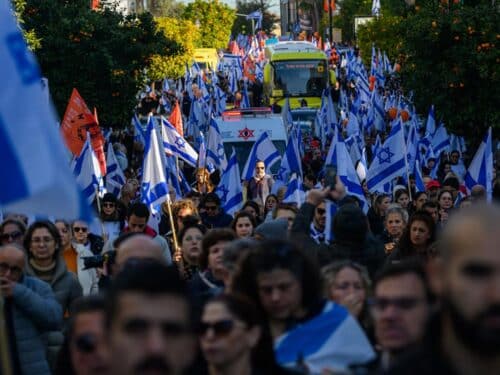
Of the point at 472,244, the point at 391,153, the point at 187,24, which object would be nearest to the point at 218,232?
the point at 472,244

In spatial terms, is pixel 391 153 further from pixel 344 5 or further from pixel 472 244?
pixel 344 5

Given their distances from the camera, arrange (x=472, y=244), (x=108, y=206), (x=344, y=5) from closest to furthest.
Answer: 1. (x=472, y=244)
2. (x=108, y=206)
3. (x=344, y=5)

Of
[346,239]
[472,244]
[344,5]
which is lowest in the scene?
[344,5]

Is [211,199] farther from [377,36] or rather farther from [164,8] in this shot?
[164,8]

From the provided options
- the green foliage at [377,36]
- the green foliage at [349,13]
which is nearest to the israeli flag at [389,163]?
the green foliage at [377,36]

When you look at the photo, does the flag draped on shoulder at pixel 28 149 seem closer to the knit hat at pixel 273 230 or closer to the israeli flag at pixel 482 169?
the knit hat at pixel 273 230

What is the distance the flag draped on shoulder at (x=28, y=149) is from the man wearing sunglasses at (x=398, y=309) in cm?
97

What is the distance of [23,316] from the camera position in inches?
303

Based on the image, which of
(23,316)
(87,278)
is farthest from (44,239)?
(23,316)

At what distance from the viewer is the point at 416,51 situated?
28.2 metres

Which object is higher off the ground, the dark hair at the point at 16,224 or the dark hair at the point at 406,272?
the dark hair at the point at 406,272

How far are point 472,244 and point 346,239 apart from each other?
19.8 feet

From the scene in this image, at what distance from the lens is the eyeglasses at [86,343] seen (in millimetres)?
4821

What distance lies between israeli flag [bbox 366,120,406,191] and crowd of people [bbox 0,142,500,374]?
5.18 metres
